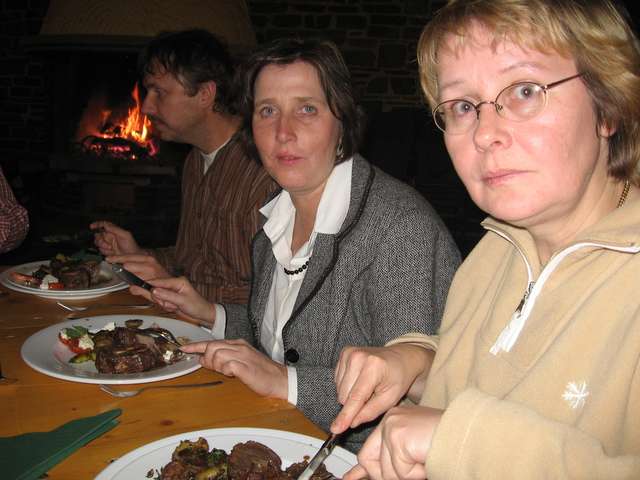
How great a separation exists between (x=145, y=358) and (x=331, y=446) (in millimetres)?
644

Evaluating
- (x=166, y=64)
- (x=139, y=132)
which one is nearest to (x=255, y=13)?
(x=139, y=132)

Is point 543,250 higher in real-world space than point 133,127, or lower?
lower

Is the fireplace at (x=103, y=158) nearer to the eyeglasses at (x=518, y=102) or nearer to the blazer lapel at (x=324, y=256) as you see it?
the blazer lapel at (x=324, y=256)

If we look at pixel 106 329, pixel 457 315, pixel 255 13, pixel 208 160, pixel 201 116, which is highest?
pixel 255 13

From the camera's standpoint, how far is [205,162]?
3207 millimetres

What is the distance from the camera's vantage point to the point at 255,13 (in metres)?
6.09

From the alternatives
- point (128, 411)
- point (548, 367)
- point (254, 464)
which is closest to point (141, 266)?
point (128, 411)

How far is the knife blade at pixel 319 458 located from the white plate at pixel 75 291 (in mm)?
1324

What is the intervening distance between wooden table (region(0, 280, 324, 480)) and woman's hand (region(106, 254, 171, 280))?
702 millimetres

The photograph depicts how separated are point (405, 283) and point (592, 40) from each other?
862 millimetres

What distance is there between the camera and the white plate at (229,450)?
106 cm

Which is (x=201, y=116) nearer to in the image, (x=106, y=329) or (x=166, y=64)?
(x=166, y=64)

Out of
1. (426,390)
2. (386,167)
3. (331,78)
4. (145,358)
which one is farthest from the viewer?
(386,167)

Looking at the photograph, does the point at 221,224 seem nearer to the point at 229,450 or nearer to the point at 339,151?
the point at 339,151
